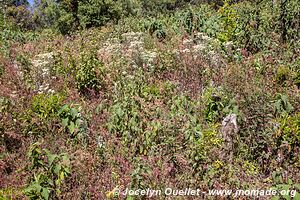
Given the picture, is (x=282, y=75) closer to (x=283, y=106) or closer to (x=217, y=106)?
(x=283, y=106)

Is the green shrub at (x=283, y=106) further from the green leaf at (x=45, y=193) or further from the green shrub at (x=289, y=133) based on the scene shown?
the green leaf at (x=45, y=193)

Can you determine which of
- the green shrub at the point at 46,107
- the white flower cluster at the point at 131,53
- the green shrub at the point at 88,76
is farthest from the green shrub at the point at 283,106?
the green shrub at the point at 46,107

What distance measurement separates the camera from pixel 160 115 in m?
5.27

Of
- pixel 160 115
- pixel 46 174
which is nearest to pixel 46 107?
pixel 46 174

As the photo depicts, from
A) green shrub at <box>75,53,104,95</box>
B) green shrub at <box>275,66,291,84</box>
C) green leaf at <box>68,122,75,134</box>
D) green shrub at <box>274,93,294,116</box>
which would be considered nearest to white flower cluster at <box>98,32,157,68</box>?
green shrub at <box>75,53,104,95</box>

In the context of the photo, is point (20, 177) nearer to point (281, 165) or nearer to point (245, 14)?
point (281, 165)

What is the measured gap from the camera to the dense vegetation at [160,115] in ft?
13.4

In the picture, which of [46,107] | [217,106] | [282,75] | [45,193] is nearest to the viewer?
[45,193]

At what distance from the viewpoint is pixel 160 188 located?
382 cm

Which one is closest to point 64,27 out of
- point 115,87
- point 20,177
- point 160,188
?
point 115,87

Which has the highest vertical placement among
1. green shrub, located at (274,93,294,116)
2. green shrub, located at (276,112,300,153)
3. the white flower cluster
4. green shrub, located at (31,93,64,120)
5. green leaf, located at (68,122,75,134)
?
the white flower cluster

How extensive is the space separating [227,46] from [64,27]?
46.6ft

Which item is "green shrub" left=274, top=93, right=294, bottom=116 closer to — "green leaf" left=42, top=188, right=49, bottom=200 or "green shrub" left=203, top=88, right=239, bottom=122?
"green shrub" left=203, top=88, right=239, bottom=122

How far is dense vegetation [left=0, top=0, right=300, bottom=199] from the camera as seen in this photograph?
161 inches
